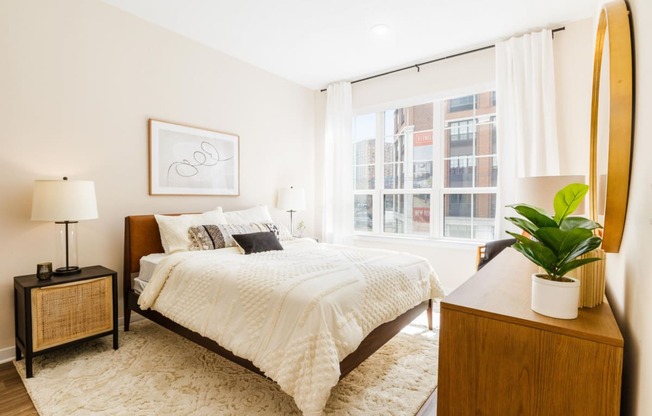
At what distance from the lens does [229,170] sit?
375 centimetres

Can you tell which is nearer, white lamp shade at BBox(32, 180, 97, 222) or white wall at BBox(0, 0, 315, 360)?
white lamp shade at BBox(32, 180, 97, 222)

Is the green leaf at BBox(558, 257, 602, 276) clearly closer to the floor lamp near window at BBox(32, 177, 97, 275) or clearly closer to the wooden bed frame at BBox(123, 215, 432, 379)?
the wooden bed frame at BBox(123, 215, 432, 379)

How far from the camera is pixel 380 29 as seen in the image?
10.3ft

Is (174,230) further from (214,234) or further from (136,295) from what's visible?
(136,295)

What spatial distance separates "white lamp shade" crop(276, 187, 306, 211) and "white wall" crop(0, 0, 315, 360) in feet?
1.50

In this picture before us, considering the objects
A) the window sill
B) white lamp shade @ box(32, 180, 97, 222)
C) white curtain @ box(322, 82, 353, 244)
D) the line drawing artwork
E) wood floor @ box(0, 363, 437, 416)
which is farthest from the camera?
Result: white curtain @ box(322, 82, 353, 244)

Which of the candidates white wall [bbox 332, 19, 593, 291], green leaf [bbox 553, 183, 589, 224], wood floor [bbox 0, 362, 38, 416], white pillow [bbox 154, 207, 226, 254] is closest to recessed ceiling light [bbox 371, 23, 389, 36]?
white wall [bbox 332, 19, 593, 291]

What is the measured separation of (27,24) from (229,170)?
6.50 feet

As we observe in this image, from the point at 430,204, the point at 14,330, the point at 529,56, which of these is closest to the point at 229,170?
the point at 14,330

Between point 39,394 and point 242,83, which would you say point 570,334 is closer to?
point 39,394

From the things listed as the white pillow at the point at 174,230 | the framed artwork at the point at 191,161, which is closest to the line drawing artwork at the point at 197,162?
the framed artwork at the point at 191,161

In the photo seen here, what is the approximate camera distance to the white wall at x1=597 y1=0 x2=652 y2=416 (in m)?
0.78

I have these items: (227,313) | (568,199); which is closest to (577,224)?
(568,199)

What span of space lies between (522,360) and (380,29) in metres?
3.11
